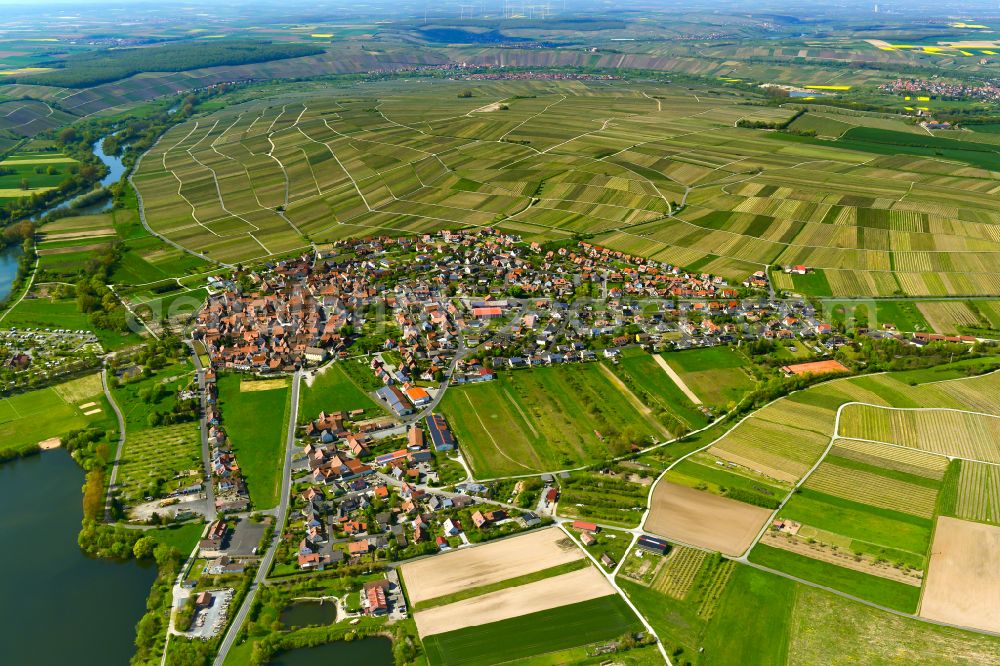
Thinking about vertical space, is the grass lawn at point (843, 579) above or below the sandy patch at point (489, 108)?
below

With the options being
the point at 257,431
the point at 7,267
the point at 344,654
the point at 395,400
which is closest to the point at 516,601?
the point at 344,654

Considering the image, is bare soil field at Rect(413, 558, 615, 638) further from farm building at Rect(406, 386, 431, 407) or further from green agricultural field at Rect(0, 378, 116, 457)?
green agricultural field at Rect(0, 378, 116, 457)

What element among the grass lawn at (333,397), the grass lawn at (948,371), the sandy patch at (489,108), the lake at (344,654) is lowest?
the lake at (344,654)

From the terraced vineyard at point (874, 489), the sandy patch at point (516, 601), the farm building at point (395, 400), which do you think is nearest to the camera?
the sandy patch at point (516, 601)

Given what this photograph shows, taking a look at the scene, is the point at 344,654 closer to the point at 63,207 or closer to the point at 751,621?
the point at 751,621

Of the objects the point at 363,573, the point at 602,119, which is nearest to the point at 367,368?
the point at 363,573

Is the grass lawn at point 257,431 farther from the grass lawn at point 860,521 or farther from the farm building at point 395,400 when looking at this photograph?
the grass lawn at point 860,521

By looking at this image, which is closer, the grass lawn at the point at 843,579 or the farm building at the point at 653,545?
the grass lawn at the point at 843,579

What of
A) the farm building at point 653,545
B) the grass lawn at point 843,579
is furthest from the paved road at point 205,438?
the grass lawn at point 843,579
